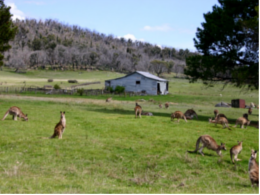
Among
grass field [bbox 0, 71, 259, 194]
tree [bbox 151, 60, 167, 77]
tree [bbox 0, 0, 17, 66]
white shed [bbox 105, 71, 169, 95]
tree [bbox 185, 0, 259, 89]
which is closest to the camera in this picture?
grass field [bbox 0, 71, 259, 194]

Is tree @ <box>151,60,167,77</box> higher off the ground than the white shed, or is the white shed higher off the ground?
tree @ <box>151,60,167,77</box>

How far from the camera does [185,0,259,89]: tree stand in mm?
26719

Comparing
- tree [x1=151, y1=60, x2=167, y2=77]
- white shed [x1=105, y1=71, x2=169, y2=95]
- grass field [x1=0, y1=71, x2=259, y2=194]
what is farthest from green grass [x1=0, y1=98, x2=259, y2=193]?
tree [x1=151, y1=60, x2=167, y2=77]

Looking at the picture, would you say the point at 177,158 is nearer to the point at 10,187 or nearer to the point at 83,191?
the point at 83,191

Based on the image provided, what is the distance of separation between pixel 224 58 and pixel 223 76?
105 inches

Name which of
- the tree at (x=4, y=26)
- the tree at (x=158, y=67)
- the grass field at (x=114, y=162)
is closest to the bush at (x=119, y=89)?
the tree at (x=4, y=26)

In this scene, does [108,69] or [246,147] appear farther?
[108,69]

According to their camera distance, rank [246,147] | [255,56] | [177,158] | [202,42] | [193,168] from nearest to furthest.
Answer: [193,168], [177,158], [246,147], [255,56], [202,42]

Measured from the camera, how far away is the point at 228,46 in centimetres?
2916

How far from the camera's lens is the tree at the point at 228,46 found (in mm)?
26719

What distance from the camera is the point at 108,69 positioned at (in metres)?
158

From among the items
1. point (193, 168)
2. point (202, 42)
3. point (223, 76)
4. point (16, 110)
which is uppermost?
point (202, 42)

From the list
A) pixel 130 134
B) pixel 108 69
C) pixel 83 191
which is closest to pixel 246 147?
pixel 130 134

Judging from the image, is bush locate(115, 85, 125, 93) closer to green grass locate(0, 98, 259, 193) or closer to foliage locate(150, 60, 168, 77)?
green grass locate(0, 98, 259, 193)
